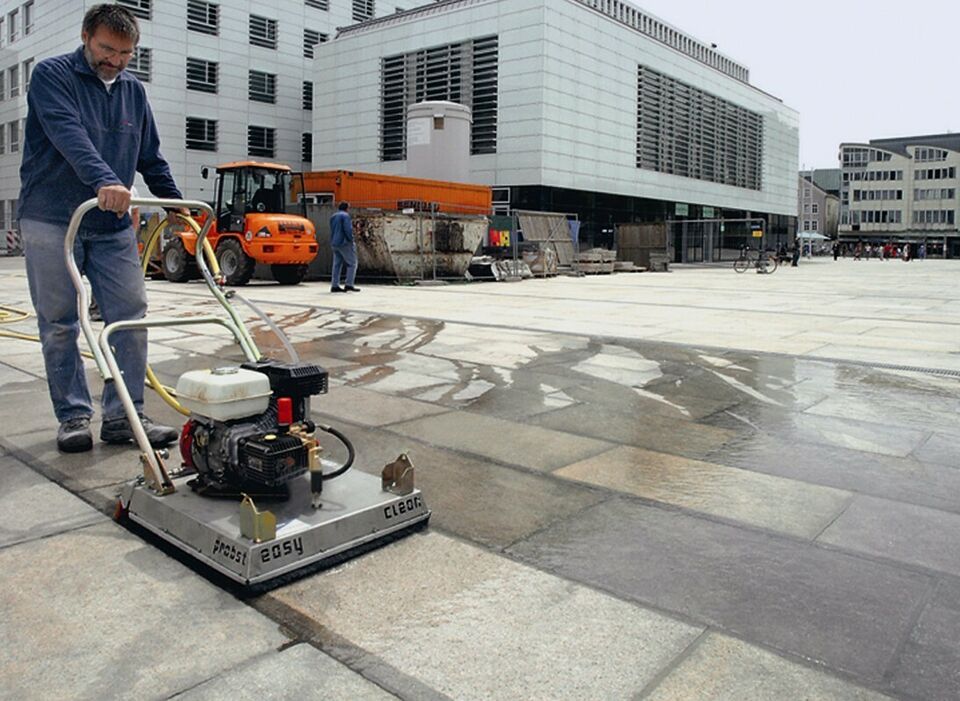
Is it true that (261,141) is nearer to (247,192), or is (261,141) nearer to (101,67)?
(247,192)

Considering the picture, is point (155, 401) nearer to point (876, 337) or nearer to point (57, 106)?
point (57, 106)

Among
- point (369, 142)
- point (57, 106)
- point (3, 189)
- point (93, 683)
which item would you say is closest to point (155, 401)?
point (57, 106)

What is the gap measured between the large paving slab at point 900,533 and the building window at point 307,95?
44.8 m

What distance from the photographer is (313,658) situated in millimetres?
2170

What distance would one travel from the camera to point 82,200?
409 cm

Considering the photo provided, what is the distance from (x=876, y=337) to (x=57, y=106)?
8.99 metres

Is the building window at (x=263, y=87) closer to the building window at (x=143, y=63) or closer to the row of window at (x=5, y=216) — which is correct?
the building window at (x=143, y=63)

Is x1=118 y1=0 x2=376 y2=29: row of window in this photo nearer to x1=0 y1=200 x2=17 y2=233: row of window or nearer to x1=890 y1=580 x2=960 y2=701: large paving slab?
x1=0 y1=200 x2=17 y2=233: row of window

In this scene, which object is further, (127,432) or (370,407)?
(370,407)

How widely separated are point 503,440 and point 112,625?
8.26ft

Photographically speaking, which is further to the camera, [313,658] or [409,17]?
[409,17]

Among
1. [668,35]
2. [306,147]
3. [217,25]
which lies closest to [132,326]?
[217,25]

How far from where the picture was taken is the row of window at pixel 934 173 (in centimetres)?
11119

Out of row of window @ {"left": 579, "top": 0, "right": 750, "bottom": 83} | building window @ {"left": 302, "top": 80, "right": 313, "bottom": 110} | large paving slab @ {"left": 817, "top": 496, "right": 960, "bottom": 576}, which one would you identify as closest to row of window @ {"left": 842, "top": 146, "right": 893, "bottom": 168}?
row of window @ {"left": 579, "top": 0, "right": 750, "bottom": 83}
